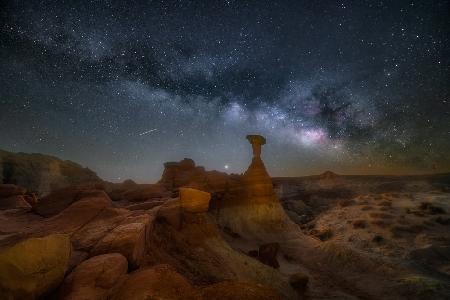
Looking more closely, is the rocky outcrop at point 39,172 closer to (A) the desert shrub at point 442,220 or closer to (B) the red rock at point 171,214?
(B) the red rock at point 171,214

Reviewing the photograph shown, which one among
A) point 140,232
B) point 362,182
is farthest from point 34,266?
point 362,182

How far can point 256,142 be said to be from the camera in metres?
23.3

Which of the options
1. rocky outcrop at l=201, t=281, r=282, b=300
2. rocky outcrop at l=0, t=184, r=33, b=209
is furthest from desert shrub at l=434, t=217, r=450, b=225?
rocky outcrop at l=0, t=184, r=33, b=209

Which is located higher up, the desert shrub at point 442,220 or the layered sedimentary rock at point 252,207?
the layered sedimentary rock at point 252,207

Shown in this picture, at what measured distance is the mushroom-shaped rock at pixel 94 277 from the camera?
396 cm

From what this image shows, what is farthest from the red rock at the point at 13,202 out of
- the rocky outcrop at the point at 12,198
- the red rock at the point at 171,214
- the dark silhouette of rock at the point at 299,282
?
the dark silhouette of rock at the point at 299,282

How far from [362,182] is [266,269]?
47.4m

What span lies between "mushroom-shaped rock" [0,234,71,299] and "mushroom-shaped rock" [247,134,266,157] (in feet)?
65.2

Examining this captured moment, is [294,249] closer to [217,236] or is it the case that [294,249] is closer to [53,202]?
[217,236]

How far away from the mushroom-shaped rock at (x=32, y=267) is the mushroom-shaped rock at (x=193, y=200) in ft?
17.8

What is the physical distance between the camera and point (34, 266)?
3590 mm

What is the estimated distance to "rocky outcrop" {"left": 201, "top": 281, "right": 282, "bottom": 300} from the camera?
4632 mm

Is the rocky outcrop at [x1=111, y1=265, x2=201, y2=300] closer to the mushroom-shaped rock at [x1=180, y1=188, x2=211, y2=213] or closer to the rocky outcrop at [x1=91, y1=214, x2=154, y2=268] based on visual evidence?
the rocky outcrop at [x1=91, y1=214, x2=154, y2=268]

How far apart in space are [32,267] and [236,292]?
3.77 meters
